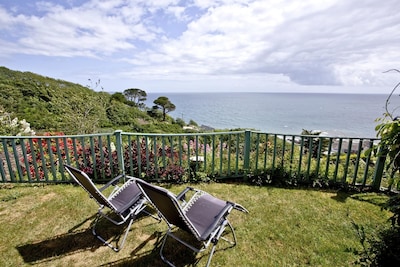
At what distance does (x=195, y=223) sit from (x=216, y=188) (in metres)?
1.76

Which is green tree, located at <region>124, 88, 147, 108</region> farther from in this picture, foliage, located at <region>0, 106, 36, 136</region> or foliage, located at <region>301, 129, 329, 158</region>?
foliage, located at <region>301, 129, 329, 158</region>

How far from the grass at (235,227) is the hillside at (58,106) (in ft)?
12.8

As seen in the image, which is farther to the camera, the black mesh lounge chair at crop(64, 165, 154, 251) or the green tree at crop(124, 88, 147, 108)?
the green tree at crop(124, 88, 147, 108)

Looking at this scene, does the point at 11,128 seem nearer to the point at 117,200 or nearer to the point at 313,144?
the point at 117,200

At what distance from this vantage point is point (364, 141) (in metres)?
3.74

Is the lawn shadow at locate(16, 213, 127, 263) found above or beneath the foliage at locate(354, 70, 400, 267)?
beneath

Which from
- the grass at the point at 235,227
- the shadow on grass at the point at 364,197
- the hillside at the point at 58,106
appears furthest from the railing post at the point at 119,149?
the shadow on grass at the point at 364,197

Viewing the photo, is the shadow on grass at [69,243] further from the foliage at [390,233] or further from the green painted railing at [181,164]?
the foliage at [390,233]

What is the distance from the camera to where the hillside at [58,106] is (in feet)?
24.2

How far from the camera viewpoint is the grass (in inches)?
90.1

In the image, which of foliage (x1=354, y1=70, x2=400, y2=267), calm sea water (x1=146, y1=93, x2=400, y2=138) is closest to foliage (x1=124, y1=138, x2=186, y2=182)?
foliage (x1=354, y1=70, x2=400, y2=267)

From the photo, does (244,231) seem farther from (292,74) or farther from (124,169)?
(292,74)

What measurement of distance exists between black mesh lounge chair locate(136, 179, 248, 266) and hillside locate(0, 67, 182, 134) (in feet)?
19.5

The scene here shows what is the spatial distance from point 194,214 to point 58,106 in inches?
324
